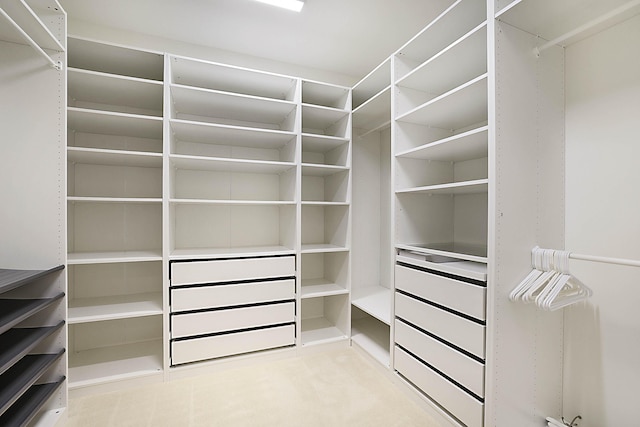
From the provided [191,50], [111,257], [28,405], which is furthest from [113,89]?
[28,405]

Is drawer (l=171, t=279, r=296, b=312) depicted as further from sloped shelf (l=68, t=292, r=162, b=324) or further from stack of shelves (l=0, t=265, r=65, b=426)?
stack of shelves (l=0, t=265, r=65, b=426)

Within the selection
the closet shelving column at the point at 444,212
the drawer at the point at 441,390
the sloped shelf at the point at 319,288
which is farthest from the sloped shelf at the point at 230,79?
the drawer at the point at 441,390

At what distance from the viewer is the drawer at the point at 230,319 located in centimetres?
213

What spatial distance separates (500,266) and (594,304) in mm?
582

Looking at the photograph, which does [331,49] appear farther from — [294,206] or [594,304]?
[594,304]

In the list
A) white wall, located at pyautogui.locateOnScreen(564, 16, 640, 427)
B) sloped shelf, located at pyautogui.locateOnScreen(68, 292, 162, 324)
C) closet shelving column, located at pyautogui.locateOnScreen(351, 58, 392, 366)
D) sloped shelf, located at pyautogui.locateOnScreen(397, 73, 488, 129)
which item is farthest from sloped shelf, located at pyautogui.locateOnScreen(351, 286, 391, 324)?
sloped shelf, located at pyautogui.locateOnScreen(68, 292, 162, 324)

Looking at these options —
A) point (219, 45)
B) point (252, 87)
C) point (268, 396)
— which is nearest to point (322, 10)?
point (252, 87)

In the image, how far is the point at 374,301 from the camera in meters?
2.65

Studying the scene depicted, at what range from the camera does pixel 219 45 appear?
2.52 meters

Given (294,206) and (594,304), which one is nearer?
(594,304)

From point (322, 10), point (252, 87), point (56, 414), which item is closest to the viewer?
point (56, 414)

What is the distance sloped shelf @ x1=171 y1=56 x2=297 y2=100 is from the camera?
2178mm

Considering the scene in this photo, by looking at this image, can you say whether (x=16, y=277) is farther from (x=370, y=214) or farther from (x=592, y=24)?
(x=592, y=24)

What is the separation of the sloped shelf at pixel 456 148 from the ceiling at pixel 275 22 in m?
1.07
